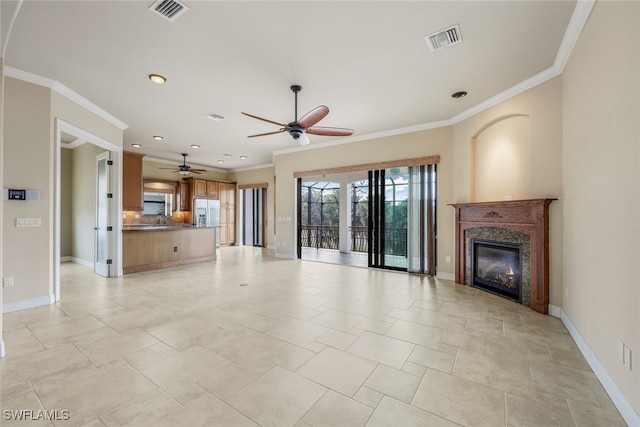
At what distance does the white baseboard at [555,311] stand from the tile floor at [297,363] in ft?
0.50

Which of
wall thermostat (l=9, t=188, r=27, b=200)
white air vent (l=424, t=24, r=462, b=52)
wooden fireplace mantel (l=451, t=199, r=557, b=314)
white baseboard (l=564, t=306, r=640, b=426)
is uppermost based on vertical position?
white air vent (l=424, t=24, r=462, b=52)

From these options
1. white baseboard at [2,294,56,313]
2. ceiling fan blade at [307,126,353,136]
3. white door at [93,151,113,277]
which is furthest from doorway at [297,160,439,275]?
white baseboard at [2,294,56,313]

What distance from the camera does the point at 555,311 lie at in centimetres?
325

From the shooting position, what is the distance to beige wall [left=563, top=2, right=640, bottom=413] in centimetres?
166

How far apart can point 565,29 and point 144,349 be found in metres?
5.00

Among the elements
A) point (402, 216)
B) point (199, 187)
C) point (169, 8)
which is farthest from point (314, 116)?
point (199, 187)

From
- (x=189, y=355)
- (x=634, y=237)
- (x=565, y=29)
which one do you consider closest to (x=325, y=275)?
(x=189, y=355)

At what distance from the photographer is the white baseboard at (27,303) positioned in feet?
10.8

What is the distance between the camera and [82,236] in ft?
20.8

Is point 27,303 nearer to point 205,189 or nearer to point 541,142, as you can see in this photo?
point 205,189

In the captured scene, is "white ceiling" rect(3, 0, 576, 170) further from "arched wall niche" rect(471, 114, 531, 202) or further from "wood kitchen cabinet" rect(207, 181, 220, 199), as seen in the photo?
"wood kitchen cabinet" rect(207, 181, 220, 199)

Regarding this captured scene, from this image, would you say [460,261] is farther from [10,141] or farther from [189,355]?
[10,141]

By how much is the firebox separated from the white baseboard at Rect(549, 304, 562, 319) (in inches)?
17.0

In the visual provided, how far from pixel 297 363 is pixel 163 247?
206 inches
